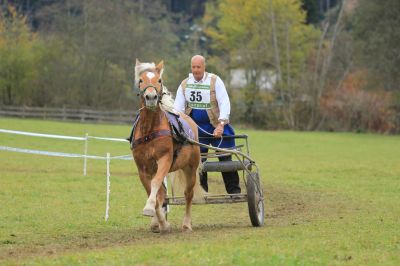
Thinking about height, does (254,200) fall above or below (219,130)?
below

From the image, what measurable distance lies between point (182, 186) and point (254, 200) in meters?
1.08

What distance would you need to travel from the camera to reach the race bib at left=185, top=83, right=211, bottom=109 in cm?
1130

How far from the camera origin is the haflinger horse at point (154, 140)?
365 inches

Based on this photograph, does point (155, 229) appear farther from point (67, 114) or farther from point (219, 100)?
point (67, 114)

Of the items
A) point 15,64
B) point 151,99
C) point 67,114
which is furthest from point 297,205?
point 15,64

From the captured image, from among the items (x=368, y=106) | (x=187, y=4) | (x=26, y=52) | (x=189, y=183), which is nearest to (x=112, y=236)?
(x=189, y=183)

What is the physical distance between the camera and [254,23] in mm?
62969

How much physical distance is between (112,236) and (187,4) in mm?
106694

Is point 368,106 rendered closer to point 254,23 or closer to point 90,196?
point 254,23

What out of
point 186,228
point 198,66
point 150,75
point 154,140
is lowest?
point 186,228

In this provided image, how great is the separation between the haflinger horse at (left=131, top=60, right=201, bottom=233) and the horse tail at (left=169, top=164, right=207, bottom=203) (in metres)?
0.90

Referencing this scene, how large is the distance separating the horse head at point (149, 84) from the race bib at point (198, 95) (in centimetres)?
159

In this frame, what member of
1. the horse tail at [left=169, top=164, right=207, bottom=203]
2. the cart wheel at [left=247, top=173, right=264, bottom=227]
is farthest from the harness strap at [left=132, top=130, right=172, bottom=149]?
the cart wheel at [left=247, top=173, right=264, bottom=227]

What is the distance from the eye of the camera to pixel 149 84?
9.29m
